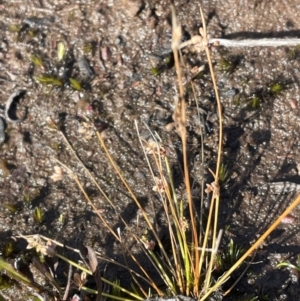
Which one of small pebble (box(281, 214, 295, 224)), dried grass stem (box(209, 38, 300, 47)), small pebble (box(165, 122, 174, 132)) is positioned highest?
dried grass stem (box(209, 38, 300, 47))

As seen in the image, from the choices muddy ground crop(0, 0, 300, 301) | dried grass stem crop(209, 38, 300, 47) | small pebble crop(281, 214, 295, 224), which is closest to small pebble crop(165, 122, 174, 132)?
muddy ground crop(0, 0, 300, 301)

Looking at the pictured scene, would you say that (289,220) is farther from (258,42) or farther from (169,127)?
(258,42)

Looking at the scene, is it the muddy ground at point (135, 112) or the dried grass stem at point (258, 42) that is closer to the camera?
the muddy ground at point (135, 112)

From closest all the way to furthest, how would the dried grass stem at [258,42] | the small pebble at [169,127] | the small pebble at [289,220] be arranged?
the small pebble at [289,220], the small pebble at [169,127], the dried grass stem at [258,42]

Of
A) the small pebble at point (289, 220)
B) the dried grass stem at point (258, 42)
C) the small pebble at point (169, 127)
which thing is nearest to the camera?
the small pebble at point (289, 220)

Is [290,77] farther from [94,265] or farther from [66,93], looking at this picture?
[94,265]

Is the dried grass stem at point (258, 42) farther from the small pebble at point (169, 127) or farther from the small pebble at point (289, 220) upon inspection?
the small pebble at point (289, 220)

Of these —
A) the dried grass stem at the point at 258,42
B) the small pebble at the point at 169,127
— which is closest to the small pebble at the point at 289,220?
the small pebble at the point at 169,127

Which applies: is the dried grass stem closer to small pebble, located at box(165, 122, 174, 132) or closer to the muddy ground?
the muddy ground
